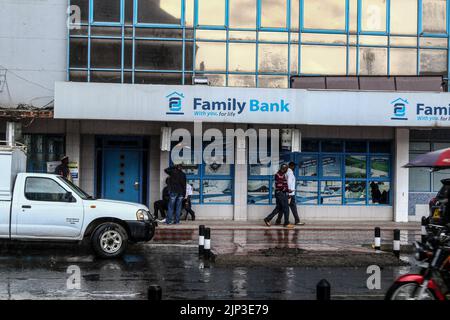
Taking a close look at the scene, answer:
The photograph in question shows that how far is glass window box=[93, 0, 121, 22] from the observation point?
20859 millimetres

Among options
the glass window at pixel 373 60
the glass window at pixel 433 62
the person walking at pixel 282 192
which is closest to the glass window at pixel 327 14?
the glass window at pixel 373 60

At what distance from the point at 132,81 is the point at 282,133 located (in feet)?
17.3

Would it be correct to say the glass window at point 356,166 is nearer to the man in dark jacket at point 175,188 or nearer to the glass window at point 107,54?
the man in dark jacket at point 175,188

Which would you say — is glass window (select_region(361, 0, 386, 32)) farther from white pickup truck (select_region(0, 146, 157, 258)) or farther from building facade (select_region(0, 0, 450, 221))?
white pickup truck (select_region(0, 146, 157, 258))

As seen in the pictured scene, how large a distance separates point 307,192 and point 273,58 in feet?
15.5

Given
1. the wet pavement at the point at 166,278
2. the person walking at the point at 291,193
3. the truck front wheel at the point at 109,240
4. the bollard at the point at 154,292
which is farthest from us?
the person walking at the point at 291,193

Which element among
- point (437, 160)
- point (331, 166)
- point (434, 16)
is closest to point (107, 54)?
point (331, 166)

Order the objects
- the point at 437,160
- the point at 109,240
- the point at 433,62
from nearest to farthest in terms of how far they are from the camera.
Result: 1. the point at 437,160
2. the point at 109,240
3. the point at 433,62

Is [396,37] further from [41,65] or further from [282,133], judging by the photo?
[41,65]

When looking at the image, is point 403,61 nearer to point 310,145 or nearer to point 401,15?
point 401,15

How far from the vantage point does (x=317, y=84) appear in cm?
2125

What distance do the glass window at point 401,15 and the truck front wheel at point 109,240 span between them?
13406mm

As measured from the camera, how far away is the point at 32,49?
20.7 m

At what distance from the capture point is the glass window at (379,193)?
22.3 meters
